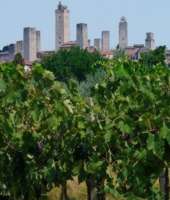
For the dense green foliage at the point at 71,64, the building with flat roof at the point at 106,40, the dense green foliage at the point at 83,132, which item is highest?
the building with flat roof at the point at 106,40

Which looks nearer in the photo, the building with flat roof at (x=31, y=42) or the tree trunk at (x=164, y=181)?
the tree trunk at (x=164, y=181)

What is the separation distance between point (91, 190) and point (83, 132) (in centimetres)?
105

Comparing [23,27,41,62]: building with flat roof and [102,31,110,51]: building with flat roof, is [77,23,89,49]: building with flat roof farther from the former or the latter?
[23,27,41,62]: building with flat roof

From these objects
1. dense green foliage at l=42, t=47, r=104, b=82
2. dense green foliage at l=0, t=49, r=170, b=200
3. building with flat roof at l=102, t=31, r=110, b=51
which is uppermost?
building with flat roof at l=102, t=31, r=110, b=51

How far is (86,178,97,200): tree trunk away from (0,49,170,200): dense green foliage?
10mm

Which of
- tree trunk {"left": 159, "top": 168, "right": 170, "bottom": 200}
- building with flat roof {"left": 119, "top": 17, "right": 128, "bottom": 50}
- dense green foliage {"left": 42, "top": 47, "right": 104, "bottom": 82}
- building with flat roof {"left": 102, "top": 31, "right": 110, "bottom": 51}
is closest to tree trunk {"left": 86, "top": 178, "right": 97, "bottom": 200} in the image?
tree trunk {"left": 159, "top": 168, "right": 170, "bottom": 200}

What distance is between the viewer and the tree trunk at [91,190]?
21.7 feet

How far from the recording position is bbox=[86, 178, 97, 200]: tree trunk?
6.61m

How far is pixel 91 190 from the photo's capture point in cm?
696

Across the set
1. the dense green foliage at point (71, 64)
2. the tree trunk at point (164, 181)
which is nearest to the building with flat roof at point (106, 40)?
the dense green foliage at point (71, 64)

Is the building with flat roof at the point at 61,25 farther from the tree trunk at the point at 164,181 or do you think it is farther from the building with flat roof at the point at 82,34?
the tree trunk at the point at 164,181

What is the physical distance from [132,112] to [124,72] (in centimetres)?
50

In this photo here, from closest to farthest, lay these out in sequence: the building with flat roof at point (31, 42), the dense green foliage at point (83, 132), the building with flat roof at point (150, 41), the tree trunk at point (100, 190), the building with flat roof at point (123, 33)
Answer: the dense green foliage at point (83, 132), the tree trunk at point (100, 190), the building with flat roof at point (31, 42), the building with flat roof at point (150, 41), the building with flat roof at point (123, 33)

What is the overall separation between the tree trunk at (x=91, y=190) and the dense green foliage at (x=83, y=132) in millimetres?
10
